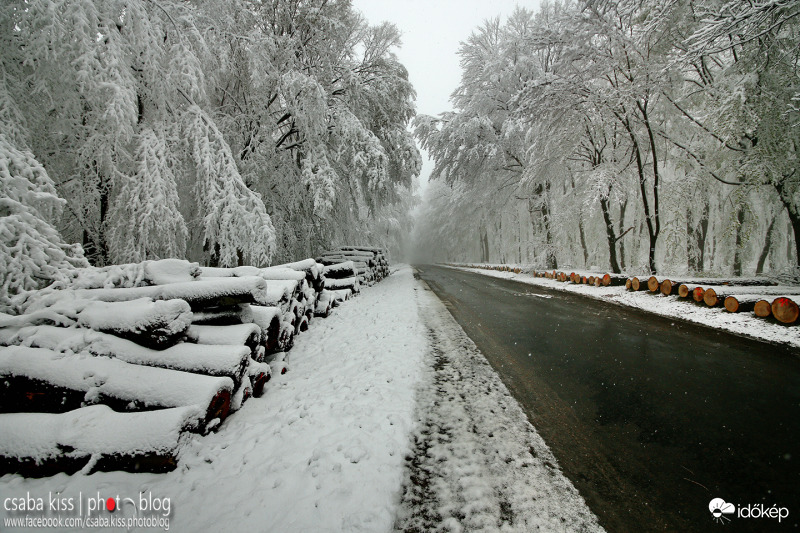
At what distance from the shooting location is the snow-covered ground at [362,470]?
6.28 ft

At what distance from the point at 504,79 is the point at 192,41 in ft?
51.7

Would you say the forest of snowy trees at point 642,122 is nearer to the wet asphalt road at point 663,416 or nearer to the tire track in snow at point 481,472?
the wet asphalt road at point 663,416

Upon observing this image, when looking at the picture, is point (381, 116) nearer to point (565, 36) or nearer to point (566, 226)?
point (565, 36)

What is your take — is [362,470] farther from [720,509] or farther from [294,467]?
[720,509]

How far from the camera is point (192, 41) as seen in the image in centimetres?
686

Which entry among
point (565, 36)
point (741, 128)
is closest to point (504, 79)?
point (565, 36)

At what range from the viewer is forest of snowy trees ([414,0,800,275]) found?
766 centimetres

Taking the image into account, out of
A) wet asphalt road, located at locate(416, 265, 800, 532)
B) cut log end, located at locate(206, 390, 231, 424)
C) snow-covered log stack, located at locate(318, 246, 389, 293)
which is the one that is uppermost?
snow-covered log stack, located at locate(318, 246, 389, 293)

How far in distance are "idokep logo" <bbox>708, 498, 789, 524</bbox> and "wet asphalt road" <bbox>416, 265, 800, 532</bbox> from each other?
0.10 feet

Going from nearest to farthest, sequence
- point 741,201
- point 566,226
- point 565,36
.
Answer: point 741,201 < point 565,36 < point 566,226

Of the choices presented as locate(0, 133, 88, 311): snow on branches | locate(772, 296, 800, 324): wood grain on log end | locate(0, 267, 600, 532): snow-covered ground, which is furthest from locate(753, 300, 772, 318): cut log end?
locate(0, 133, 88, 311): snow on branches

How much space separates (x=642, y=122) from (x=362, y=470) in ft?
46.7

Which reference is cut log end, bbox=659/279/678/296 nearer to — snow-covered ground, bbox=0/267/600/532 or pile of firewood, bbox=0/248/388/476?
snow-covered ground, bbox=0/267/600/532

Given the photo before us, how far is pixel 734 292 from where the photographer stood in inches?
258
